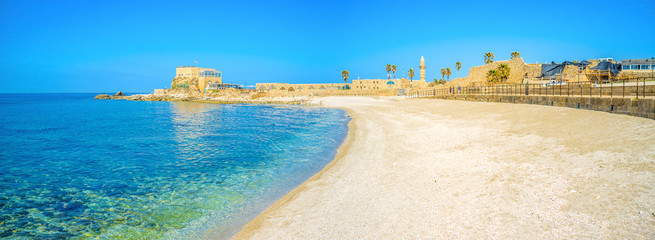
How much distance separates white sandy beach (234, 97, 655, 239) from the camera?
→ 5031 mm

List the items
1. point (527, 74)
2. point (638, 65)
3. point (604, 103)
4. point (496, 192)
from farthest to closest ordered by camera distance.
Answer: point (527, 74) < point (638, 65) < point (604, 103) < point (496, 192)

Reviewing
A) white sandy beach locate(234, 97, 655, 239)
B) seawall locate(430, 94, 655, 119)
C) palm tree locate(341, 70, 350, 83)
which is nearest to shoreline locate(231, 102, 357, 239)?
white sandy beach locate(234, 97, 655, 239)

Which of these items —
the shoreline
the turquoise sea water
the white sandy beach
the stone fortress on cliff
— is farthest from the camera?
the stone fortress on cliff

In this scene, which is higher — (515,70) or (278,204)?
(515,70)

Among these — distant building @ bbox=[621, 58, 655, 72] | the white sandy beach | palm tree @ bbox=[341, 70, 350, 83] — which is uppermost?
palm tree @ bbox=[341, 70, 350, 83]

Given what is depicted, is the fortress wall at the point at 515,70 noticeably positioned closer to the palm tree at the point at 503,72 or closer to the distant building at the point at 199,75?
the palm tree at the point at 503,72

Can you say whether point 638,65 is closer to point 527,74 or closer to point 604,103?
point 527,74

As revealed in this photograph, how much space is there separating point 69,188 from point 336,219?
8.48m

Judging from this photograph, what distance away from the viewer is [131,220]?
6.91 meters

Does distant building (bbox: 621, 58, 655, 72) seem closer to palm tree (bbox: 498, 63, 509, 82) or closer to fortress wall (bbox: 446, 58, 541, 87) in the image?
fortress wall (bbox: 446, 58, 541, 87)

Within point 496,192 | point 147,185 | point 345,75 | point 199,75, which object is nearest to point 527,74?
point 496,192

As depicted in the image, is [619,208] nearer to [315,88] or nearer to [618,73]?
[618,73]

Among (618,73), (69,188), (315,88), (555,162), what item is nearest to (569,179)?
(555,162)

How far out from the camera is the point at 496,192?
6633mm
